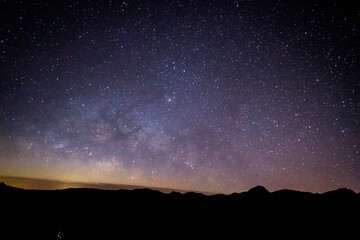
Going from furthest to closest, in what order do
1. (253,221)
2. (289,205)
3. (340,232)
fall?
(289,205) → (253,221) → (340,232)

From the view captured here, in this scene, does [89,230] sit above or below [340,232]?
below

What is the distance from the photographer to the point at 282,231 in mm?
15875

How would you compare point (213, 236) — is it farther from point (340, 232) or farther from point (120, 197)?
point (120, 197)

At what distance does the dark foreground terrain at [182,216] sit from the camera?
16.2m

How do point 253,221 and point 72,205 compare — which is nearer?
point 253,221

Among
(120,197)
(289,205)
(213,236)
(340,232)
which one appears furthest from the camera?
(120,197)

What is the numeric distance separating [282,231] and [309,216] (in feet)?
14.5

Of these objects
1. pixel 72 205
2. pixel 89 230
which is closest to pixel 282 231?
pixel 89 230

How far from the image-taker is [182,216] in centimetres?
2039

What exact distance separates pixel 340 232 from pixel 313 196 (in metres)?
11.1

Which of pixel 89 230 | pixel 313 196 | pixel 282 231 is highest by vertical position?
pixel 313 196

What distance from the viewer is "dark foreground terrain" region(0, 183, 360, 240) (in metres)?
16.2

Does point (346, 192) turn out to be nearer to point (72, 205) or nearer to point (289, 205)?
point (289, 205)

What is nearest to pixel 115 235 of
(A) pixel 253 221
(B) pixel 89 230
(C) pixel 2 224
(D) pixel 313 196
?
(B) pixel 89 230
